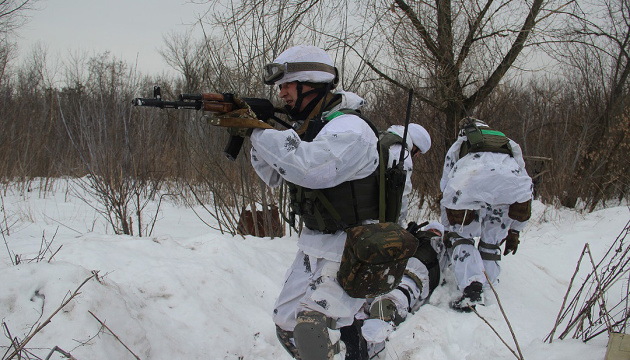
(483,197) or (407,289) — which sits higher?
(483,197)

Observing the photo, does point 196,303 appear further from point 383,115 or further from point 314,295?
point 383,115

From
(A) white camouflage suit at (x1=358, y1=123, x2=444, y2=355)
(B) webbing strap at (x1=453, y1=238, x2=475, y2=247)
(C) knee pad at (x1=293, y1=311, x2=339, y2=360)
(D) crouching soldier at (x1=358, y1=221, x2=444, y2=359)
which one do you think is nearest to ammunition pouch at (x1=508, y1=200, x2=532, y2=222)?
(B) webbing strap at (x1=453, y1=238, x2=475, y2=247)

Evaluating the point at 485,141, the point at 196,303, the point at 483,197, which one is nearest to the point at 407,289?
the point at 483,197

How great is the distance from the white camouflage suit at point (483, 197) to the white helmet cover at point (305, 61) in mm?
2151

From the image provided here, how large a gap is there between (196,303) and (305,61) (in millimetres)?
1941

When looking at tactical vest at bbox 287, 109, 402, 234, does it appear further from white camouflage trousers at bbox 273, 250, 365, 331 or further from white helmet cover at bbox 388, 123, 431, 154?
white helmet cover at bbox 388, 123, 431, 154

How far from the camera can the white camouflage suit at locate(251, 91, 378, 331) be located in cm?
196

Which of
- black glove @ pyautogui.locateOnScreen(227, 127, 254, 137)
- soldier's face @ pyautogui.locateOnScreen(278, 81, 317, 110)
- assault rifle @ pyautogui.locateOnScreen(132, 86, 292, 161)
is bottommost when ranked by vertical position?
black glove @ pyautogui.locateOnScreen(227, 127, 254, 137)

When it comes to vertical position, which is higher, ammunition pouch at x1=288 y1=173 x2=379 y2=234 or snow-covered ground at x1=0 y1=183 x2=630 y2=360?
ammunition pouch at x1=288 y1=173 x2=379 y2=234

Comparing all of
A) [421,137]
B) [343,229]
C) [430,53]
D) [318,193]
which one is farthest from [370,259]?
[430,53]

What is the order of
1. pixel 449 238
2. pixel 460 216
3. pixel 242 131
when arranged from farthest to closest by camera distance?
pixel 449 238 < pixel 460 216 < pixel 242 131

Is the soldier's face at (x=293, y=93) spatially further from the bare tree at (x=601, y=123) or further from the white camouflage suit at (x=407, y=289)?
the bare tree at (x=601, y=123)

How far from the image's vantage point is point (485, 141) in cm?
405

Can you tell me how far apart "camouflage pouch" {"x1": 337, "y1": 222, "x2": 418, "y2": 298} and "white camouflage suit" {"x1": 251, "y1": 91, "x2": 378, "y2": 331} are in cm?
11
